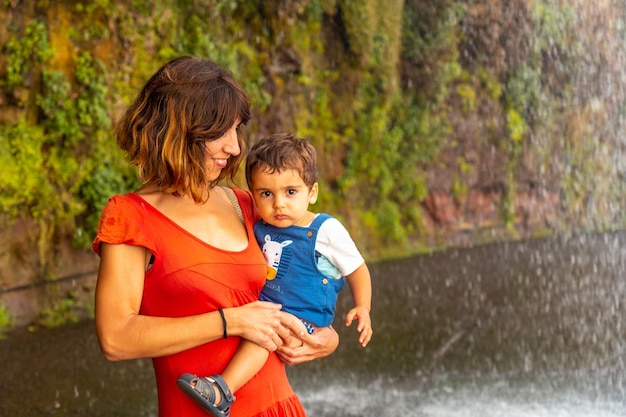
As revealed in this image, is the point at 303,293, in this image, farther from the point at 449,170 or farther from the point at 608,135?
the point at 608,135

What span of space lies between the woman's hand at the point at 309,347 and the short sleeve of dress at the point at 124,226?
1.60ft

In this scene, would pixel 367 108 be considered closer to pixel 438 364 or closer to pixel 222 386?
pixel 438 364

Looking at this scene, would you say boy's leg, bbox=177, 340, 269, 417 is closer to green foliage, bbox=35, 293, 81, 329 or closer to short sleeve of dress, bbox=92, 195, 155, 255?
short sleeve of dress, bbox=92, 195, 155, 255

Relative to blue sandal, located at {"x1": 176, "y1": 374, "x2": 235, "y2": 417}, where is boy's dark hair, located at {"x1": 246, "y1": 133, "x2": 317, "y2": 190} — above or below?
above

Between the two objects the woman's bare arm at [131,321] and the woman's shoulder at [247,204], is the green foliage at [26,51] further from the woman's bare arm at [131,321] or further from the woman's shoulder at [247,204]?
the woman's bare arm at [131,321]

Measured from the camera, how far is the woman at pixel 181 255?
1945 mm

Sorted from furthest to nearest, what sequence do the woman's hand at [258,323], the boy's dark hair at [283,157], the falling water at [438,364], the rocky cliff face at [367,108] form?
the rocky cliff face at [367,108] → the falling water at [438,364] → the boy's dark hair at [283,157] → the woman's hand at [258,323]

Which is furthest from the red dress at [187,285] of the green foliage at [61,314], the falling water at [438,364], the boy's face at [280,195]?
the green foliage at [61,314]

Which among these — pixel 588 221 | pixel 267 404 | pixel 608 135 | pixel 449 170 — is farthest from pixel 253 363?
pixel 608 135

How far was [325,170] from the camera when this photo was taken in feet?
35.1

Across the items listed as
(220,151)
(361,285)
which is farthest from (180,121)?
(361,285)

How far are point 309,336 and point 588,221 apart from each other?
13.4 meters

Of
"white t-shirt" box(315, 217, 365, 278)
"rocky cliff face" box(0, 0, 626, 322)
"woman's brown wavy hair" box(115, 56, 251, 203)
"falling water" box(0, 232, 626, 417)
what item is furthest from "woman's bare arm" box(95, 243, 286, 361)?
"rocky cliff face" box(0, 0, 626, 322)

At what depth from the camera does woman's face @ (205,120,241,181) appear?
82.4 inches
